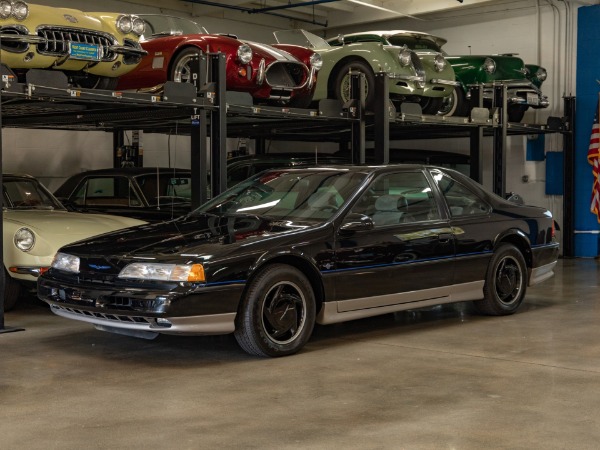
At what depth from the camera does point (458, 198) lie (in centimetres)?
733

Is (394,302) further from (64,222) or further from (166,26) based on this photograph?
(166,26)

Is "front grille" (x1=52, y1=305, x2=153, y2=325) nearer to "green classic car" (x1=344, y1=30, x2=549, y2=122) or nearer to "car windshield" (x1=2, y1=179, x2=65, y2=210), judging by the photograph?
"car windshield" (x1=2, y1=179, x2=65, y2=210)

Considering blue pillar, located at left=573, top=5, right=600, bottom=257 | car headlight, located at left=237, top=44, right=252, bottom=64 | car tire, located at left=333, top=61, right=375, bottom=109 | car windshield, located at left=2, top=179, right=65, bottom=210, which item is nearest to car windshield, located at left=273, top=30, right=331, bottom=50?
car tire, located at left=333, top=61, right=375, bottom=109

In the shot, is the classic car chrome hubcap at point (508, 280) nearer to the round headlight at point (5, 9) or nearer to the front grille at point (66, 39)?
the front grille at point (66, 39)

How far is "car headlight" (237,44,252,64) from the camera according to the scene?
944 cm

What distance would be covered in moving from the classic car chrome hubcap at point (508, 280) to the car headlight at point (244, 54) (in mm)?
3571

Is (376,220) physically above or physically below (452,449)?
above

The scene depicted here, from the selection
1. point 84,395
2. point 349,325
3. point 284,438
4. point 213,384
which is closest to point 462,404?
point 284,438

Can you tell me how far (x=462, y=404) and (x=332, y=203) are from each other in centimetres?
216

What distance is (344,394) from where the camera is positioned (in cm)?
499

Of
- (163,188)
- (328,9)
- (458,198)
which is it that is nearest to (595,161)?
(328,9)

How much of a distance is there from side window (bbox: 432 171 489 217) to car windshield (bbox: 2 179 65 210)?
409 cm

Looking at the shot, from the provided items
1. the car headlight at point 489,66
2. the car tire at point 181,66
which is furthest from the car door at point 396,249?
the car headlight at point 489,66

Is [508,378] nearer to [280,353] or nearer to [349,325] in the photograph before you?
[280,353]
